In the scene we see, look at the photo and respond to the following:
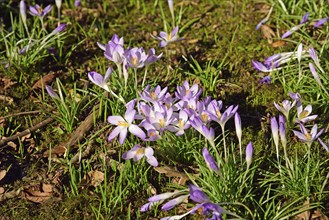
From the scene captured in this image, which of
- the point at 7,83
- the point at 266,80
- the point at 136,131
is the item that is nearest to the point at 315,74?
the point at 266,80

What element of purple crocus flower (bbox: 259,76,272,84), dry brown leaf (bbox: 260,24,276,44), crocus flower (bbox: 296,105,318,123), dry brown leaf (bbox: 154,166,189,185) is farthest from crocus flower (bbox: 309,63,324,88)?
dry brown leaf (bbox: 260,24,276,44)

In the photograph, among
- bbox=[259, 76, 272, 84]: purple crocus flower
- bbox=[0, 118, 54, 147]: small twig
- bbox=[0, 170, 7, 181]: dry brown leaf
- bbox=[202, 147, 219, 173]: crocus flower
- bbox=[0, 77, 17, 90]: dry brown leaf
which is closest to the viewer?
bbox=[202, 147, 219, 173]: crocus flower

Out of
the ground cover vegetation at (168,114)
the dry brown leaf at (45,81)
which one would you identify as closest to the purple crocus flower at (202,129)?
the ground cover vegetation at (168,114)

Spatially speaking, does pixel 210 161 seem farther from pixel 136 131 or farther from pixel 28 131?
pixel 28 131

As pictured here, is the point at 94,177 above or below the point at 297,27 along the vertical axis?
below

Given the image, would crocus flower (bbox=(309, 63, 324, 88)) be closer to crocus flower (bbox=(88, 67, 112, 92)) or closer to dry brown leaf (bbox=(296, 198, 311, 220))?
dry brown leaf (bbox=(296, 198, 311, 220))

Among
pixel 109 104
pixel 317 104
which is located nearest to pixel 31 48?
pixel 109 104

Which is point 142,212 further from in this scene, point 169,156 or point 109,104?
point 109,104

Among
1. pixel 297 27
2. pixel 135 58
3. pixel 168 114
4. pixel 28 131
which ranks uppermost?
pixel 135 58
